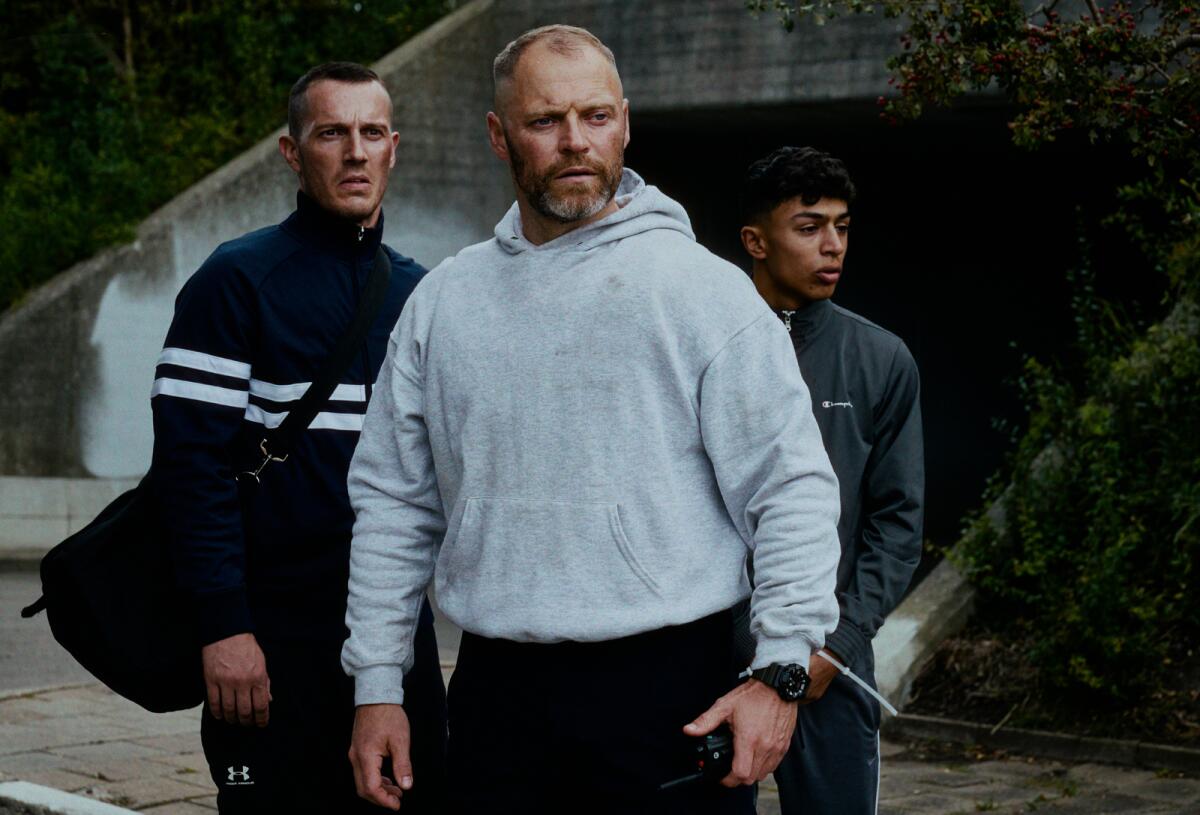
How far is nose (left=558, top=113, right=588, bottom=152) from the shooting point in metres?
2.75

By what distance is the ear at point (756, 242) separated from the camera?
4.04m

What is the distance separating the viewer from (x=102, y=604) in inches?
138

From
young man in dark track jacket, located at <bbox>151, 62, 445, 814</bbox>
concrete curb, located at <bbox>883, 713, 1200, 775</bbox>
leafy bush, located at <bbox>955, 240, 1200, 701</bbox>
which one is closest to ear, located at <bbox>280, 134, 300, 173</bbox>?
young man in dark track jacket, located at <bbox>151, 62, 445, 814</bbox>

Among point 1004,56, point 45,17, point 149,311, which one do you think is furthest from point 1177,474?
point 45,17

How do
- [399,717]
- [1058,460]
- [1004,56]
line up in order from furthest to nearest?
[1058,460] < [1004,56] < [399,717]

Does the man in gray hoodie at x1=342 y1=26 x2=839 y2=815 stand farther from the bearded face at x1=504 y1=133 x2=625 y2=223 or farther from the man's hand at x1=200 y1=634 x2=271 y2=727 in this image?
the man's hand at x1=200 y1=634 x2=271 y2=727

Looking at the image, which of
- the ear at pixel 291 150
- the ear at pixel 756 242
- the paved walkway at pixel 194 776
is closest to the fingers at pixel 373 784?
the ear at pixel 291 150

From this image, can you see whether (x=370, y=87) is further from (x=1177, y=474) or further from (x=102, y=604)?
(x=1177, y=474)

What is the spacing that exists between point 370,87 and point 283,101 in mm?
12318

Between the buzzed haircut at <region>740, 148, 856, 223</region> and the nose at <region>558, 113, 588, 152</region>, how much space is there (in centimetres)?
129

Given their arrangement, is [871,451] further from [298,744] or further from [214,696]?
[214,696]

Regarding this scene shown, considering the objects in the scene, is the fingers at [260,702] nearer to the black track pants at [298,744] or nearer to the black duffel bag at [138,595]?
the black track pants at [298,744]

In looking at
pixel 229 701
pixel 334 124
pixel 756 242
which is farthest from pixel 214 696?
pixel 756 242

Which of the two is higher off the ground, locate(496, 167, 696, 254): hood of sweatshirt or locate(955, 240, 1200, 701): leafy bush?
locate(496, 167, 696, 254): hood of sweatshirt
